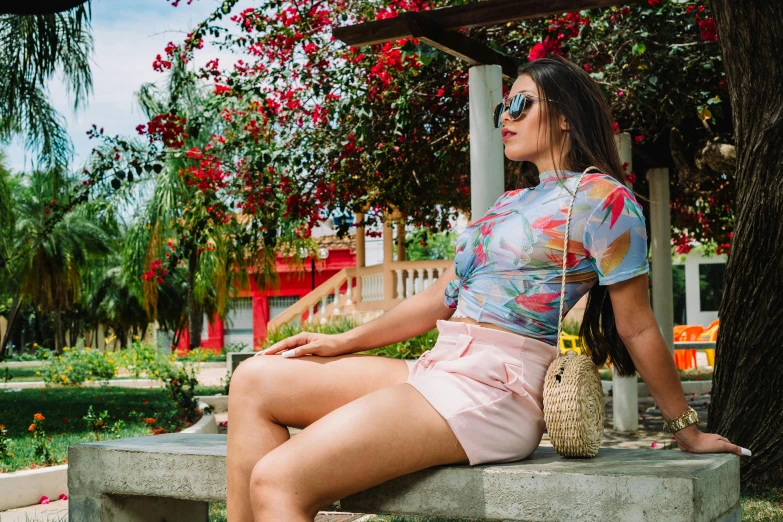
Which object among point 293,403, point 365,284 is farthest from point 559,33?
point 365,284

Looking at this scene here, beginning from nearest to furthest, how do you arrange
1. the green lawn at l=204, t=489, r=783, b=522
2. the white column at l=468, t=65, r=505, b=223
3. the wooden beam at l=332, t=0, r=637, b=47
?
the green lawn at l=204, t=489, r=783, b=522, the wooden beam at l=332, t=0, r=637, b=47, the white column at l=468, t=65, r=505, b=223

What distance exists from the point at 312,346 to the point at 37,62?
6824 mm

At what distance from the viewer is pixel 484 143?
6.37 m

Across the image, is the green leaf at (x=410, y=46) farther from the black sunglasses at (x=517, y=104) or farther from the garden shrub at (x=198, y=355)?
the garden shrub at (x=198, y=355)

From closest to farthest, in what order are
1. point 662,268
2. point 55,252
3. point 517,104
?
point 517,104 < point 662,268 < point 55,252

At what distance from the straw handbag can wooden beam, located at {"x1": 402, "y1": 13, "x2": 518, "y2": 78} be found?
339 centimetres

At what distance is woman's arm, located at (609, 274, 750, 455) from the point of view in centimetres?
230

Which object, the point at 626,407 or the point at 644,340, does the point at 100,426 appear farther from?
the point at 644,340

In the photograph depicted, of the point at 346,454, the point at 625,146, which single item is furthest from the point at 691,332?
the point at 346,454

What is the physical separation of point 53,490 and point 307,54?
5093mm

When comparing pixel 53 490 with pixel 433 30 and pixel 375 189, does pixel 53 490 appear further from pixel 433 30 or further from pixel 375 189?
pixel 375 189

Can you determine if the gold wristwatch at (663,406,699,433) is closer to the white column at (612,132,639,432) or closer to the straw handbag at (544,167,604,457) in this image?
the straw handbag at (544,167,604,457)

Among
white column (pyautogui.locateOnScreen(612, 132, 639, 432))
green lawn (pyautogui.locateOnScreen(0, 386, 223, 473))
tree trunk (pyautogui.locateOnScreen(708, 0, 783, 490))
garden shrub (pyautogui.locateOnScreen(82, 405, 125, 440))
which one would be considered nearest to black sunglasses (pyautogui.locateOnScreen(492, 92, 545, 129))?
tree trunk (pyautogui.locateOnScreen(708, 0, 783, 490))

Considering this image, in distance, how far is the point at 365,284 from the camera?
60.7ft
